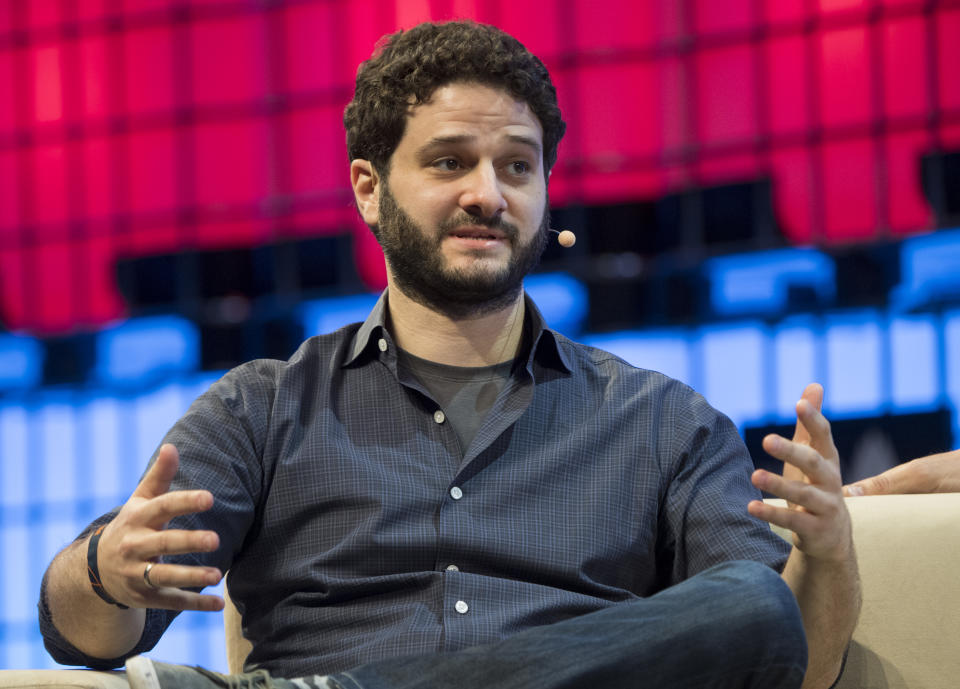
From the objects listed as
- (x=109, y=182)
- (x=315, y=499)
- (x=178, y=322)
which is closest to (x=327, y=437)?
(x=315, y=499)

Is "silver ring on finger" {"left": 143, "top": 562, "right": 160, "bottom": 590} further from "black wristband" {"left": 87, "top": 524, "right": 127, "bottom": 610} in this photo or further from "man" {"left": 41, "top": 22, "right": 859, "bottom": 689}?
"black wristband" {"left": 87, "top": 524, "right": 127, "bottom": 610}

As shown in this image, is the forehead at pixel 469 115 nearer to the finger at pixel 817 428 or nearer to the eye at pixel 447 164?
the eye at pixel 447 164

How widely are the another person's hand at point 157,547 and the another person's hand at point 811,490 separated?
2.04 ft

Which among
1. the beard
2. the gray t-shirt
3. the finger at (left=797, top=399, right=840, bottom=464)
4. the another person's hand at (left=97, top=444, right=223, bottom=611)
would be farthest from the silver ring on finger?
the finger at (left=797, top=399, right=840, bottom=464)

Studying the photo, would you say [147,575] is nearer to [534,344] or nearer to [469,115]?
[534,344]

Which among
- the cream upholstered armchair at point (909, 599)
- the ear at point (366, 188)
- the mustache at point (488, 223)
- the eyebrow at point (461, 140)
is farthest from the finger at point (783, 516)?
the ear at point (366, 188)

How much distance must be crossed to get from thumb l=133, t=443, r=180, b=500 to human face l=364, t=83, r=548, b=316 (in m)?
0.59

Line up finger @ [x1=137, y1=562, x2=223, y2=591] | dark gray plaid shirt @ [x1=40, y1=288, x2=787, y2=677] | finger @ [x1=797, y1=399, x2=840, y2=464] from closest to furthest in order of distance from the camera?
finger @ [x1=137, y1=562, x2=223, y2=591] → finger @ [x1=797, y1=399, x2=840, y2=464] → dark gray plaid shirt @ [x1=40, y1=288, x2=787, y2=677]

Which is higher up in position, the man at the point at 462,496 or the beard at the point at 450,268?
the beard at the point at 450,268

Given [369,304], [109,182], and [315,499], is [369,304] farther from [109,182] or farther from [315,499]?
[315,499]

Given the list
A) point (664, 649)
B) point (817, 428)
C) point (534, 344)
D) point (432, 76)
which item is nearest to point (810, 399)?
point (817, 428)

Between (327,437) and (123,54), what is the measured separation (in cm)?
558

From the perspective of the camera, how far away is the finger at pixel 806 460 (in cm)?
121

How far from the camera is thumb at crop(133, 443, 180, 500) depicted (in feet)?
4.17
